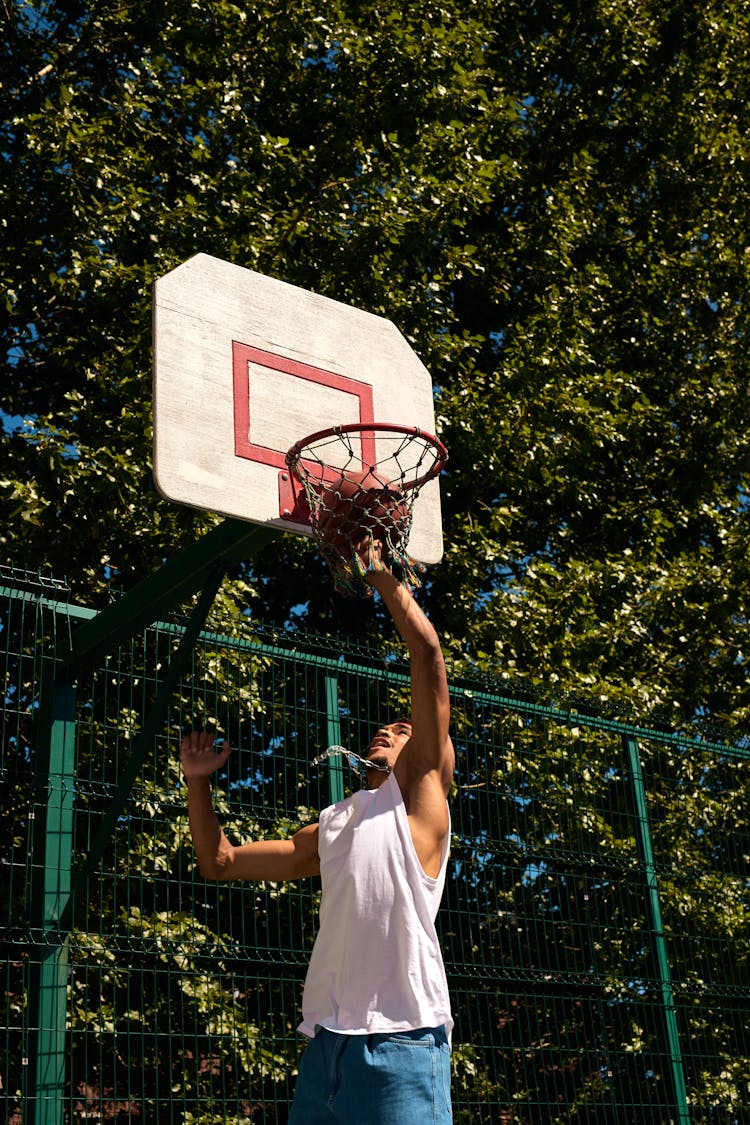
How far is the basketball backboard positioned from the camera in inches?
201

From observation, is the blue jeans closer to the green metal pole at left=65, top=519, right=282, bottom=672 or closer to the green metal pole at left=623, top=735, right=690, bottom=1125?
the green metal pole at left=65, top=519, right=282, bottom=672

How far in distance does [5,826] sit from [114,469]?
2594 mm

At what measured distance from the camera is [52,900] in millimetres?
5285

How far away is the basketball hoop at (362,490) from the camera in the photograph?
14.8 ft

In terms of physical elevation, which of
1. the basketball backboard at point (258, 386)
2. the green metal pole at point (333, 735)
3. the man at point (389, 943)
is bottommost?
the man at point (389, 943)

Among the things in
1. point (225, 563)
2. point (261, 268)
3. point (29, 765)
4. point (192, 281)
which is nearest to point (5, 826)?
point (29, 765)

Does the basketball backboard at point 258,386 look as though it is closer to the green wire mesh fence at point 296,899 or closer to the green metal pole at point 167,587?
the green metal pole at point 167,587

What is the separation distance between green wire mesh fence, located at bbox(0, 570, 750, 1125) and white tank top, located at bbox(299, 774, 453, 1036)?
1790mm

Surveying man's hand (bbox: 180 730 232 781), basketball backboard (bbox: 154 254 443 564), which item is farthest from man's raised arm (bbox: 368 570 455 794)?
basketball backboard (bbox: 154 254 443 564)

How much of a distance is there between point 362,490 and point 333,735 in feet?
7.49

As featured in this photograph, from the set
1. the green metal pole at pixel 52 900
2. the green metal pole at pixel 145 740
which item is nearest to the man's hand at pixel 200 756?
the green metal pole at pixel 145 740

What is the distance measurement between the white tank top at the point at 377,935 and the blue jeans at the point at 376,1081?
0.13 ft

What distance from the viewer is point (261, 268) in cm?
959

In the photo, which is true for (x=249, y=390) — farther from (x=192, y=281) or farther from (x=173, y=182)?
(x=173, y=182)
